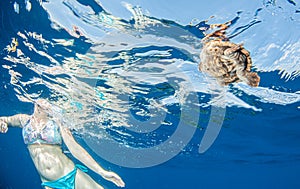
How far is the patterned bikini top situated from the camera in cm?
906

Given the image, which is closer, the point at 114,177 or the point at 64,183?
the point at 114,177

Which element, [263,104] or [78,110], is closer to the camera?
[263,104]

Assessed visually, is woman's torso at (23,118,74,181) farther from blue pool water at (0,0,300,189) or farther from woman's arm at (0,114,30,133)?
blue pool water at (0,0,300,189)

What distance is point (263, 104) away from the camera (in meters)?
13.4

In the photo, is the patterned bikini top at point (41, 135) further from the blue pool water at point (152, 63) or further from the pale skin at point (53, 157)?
the blue pool water at point (152, 63)

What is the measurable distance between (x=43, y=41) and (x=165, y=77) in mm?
5344

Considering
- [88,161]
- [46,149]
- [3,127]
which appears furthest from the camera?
[46,149]

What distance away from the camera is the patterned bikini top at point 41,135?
906 cm

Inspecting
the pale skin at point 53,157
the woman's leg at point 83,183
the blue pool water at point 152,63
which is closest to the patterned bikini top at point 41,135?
the pale skin at point 53,157

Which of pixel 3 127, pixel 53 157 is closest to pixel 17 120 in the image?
pixel 3 127

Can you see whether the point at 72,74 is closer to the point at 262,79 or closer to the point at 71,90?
the point at 71,90

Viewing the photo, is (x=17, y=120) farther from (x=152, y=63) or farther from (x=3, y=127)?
(x=152, y=63)

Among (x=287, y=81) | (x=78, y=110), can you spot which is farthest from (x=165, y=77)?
(x=78, y=110)

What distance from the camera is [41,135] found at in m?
9.02
